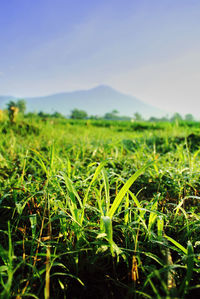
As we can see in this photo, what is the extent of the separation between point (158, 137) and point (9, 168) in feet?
7.69

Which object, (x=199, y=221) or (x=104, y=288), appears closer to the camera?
(x=104, y=288)

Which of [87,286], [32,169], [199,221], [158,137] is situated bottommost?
[87,286]

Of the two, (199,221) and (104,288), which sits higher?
(199,221)

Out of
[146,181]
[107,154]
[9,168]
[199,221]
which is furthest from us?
[107,154]

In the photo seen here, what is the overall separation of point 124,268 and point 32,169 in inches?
43.9

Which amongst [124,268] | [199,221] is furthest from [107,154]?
[124,268]

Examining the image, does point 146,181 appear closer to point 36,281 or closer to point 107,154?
point 107,154

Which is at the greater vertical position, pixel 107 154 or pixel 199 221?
pixel 107 154

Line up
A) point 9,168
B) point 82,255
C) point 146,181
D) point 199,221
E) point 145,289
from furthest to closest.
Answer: point 9,168 → point 146,181 → point 199,221 → point 82,255 → point 145,289

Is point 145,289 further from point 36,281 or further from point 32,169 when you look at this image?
point 32,169

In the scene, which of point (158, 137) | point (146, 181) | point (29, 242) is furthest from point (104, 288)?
point (158, 137)

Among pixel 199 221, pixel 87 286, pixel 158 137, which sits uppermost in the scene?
pixel 158 137

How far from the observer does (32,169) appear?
1.50m

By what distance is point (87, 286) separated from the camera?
60cm
